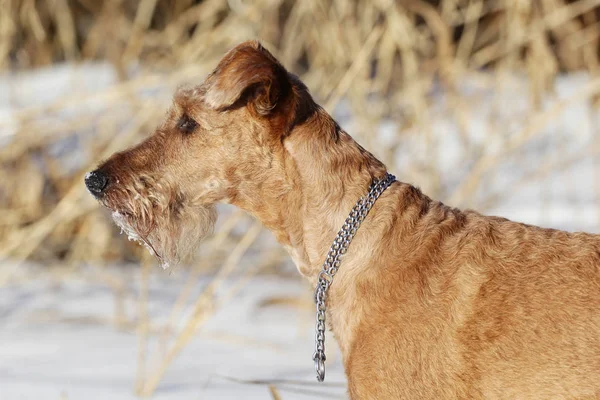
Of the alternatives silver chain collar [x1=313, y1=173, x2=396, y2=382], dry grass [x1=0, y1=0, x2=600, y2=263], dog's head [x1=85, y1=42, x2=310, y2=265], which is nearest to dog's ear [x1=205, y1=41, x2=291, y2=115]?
dog's head [x1=85, y1=42, x2=310, y2=265]

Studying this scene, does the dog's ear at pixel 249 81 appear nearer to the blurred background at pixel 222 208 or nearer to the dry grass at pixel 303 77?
the blurred background at pixel 222 208

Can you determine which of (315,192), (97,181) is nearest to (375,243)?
(315,192)

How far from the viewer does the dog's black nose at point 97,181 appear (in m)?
3.05

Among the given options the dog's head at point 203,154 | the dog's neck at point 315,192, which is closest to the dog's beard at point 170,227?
the dog's head at point 203,154

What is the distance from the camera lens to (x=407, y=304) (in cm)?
278

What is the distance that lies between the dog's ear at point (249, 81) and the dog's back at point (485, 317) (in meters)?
0.62

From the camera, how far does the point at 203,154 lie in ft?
10.2

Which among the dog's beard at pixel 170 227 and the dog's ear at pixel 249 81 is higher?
the dog's ear at pixel 249 81

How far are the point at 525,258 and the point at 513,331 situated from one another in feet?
0.87

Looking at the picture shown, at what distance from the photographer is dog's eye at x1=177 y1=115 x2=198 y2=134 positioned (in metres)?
3.13

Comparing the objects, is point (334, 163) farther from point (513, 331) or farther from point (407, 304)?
point (513, 331)

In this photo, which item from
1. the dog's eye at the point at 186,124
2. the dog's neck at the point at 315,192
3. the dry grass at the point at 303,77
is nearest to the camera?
the dog's neck at the point at 315,192

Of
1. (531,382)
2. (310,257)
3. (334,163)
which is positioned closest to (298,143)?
(334,163)

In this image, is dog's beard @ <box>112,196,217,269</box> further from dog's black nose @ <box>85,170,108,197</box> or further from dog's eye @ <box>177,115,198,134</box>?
dog's eye @ <box>177,115,198,134</box>
